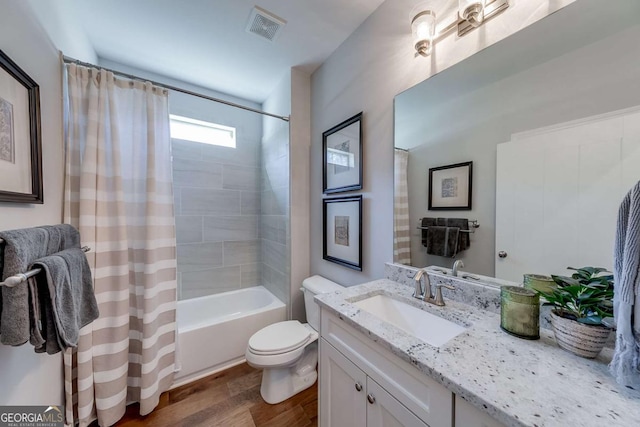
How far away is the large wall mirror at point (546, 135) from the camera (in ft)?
2.27

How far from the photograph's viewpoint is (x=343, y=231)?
172 cm

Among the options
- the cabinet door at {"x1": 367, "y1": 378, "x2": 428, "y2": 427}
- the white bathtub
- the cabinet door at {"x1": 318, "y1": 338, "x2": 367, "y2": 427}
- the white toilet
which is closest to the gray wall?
the white bathtub

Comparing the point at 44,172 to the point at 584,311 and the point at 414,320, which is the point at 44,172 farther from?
the point at 584,311

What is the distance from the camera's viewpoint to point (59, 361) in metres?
1.20

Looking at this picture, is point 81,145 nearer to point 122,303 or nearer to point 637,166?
point 122,303

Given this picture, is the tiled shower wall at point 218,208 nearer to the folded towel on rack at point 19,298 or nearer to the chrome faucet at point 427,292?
the folded towel on rack at point 19,298

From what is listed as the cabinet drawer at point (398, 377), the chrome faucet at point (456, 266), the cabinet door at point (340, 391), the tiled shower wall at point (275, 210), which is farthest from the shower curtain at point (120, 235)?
the chrome faucet at point (456, 266)

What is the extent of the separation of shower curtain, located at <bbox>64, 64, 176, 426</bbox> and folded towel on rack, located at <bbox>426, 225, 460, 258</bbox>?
1649mm

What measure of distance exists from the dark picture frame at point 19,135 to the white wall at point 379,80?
5.24ft

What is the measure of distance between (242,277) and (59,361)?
1461mm

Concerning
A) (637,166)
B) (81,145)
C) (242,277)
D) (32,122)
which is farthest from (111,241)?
(637,166)

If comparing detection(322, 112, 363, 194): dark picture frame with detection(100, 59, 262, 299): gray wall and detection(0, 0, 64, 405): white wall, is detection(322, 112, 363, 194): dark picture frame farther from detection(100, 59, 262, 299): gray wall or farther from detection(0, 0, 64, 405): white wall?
detection(0, 0, 64, 405): white wall

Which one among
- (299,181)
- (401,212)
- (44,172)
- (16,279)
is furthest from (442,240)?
(44,172)

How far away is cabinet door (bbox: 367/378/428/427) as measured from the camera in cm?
68
